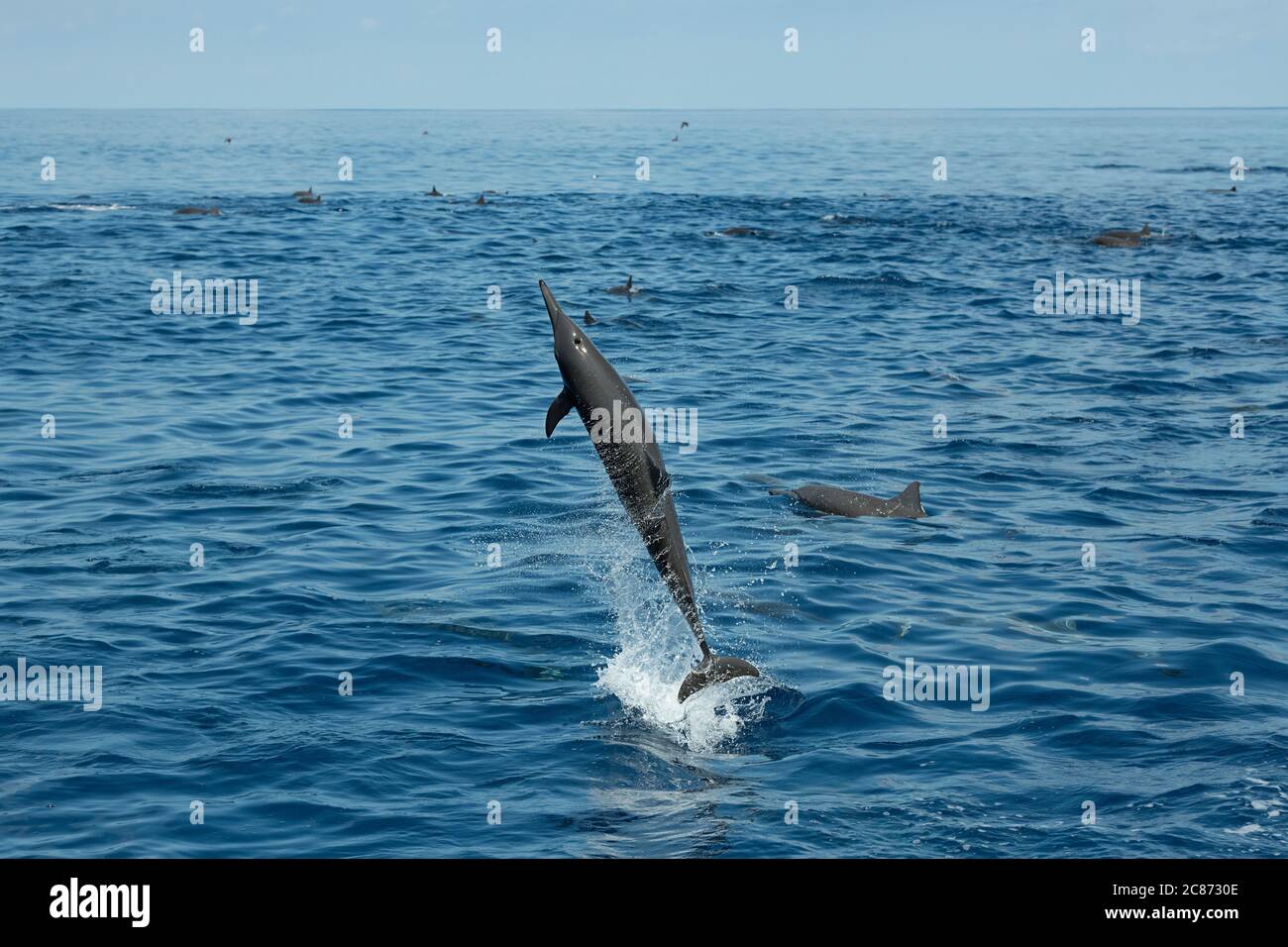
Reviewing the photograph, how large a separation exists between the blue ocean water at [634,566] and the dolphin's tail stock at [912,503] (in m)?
0.31

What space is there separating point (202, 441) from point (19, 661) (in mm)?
8737

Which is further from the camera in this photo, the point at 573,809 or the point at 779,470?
the point at 779,470

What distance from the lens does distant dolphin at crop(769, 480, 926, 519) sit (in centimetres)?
1859

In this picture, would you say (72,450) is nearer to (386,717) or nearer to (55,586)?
(55,586)

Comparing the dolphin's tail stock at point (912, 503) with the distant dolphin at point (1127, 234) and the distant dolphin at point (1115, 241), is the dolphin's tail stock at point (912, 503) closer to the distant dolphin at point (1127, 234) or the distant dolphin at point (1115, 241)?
the distant dolphin at point (1115, 241)

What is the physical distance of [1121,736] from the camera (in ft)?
39.7

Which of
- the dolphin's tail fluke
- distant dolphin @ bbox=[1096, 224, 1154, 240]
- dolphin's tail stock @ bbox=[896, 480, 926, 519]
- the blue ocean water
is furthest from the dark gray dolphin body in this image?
distant dolphin @ bbox=[1096, 224, 1154, 240]

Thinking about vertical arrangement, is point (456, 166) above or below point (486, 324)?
above

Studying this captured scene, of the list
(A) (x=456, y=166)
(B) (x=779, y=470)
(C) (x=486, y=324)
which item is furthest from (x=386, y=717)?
(A) (x=456, y=166)

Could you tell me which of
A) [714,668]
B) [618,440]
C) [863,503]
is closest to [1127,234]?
[863,503]

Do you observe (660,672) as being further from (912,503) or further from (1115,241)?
(1115,241)

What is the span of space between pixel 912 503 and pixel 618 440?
857 centimetres

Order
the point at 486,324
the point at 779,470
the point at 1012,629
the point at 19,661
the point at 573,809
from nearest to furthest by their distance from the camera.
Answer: the point at 573,809, the point at 19,661, the point at 1012,629, the point at 779,470, the point at 486,324

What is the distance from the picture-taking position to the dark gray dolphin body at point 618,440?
10.8 m
